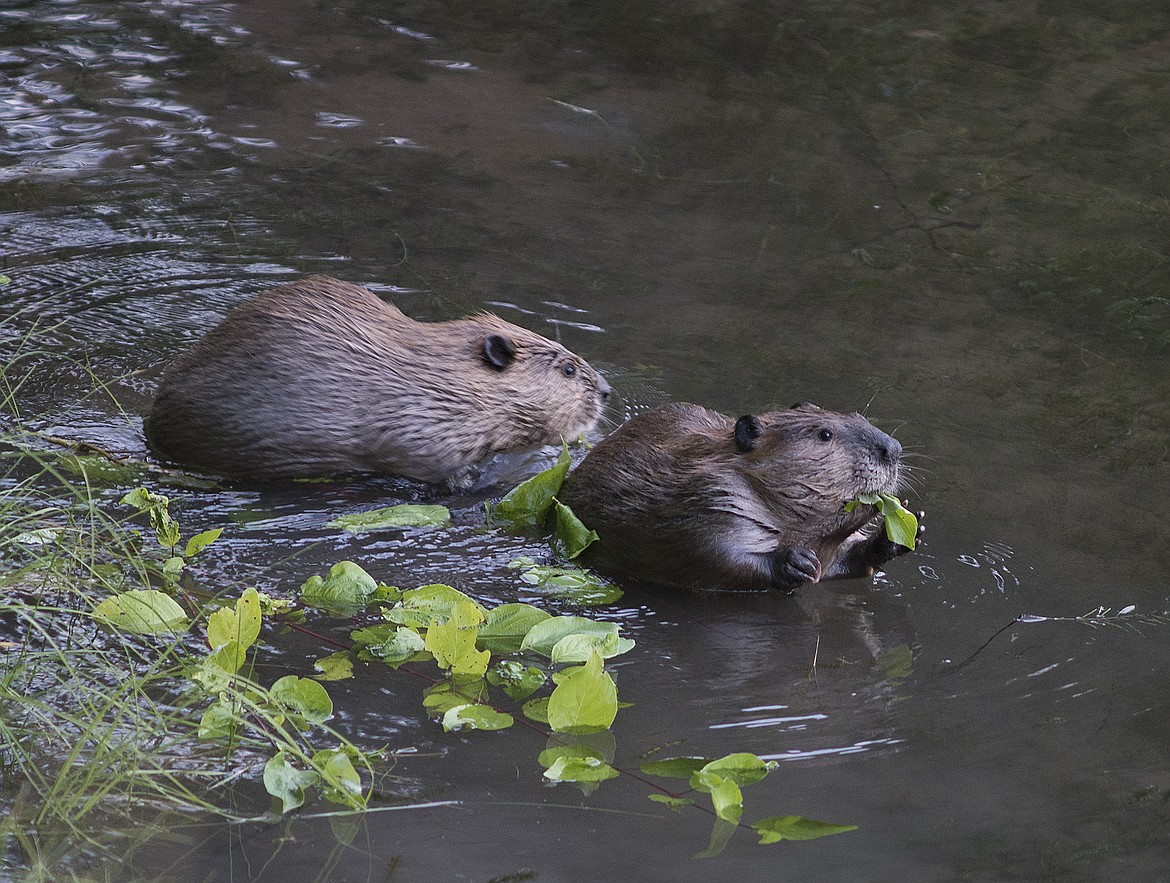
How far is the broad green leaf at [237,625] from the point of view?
3.15m

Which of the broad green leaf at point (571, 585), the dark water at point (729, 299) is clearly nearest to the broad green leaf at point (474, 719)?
the dark water at point (729, 299)

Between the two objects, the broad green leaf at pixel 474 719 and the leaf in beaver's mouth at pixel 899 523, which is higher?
the leaf in beaver's mouth at pixel 899 523

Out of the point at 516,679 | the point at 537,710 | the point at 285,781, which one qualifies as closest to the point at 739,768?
the point at 537,710

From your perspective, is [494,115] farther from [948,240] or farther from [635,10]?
[948,240]

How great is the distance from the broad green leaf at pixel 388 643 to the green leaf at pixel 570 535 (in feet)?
2.62

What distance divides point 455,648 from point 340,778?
0.59m

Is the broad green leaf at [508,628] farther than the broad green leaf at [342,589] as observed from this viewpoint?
No

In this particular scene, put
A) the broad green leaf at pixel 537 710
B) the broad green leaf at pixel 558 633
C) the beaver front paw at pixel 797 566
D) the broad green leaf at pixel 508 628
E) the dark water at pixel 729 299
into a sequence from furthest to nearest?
the beaver front paw at pixel 797 566 → the broad green leaf at pixel 508 628 → the broad green leaf at pixel 558 633 → the broad green leaf at pixel 537 710 → the dark water at pixel 729 299

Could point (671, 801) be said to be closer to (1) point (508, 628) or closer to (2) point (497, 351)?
(1) point (508, 628)

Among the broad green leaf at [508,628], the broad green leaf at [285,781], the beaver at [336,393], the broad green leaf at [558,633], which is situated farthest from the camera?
the beaver at [336,393]

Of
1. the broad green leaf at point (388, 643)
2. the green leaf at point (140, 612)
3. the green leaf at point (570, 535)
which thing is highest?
the green leaf at point (140, 612)

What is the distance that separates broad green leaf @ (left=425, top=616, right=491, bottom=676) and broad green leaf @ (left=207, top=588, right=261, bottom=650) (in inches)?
16.4

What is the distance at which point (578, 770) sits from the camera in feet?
10.1

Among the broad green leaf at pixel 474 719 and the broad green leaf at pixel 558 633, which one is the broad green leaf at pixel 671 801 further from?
the broad green leaf at pixel 558 633
